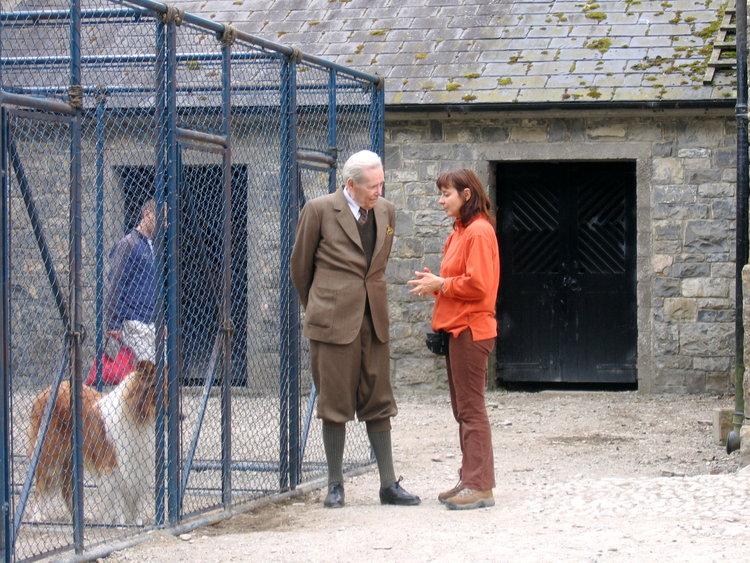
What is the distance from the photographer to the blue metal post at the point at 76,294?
5.89 metres

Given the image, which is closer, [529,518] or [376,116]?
[529,518]

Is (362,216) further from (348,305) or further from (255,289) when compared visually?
(255,289)

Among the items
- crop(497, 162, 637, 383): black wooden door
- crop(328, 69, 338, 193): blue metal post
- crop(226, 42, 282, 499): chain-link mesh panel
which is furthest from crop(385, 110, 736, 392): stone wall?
crop(328, 69, 338, 193): blue metal post

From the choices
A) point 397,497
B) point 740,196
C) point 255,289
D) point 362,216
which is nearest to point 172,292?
point 362,216

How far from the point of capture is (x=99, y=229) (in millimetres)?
7258

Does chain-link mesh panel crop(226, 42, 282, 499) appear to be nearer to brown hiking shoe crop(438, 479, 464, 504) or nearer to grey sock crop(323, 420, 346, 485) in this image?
grey sock crop(323, 420, 346, 485)

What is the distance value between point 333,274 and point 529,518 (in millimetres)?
1634

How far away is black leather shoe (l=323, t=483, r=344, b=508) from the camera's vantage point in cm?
748

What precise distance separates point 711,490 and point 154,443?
2875mm

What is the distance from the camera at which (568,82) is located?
13047 millimetres

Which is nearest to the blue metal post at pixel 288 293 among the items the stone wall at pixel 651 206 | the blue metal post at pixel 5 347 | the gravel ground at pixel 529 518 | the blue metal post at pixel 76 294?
the gravel ground at pixel 529 518

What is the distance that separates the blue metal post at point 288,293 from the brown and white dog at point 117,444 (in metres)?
1.24

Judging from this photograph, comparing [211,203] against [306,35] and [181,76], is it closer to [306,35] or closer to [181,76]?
[181,76]

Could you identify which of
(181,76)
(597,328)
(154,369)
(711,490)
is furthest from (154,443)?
(597,328)
